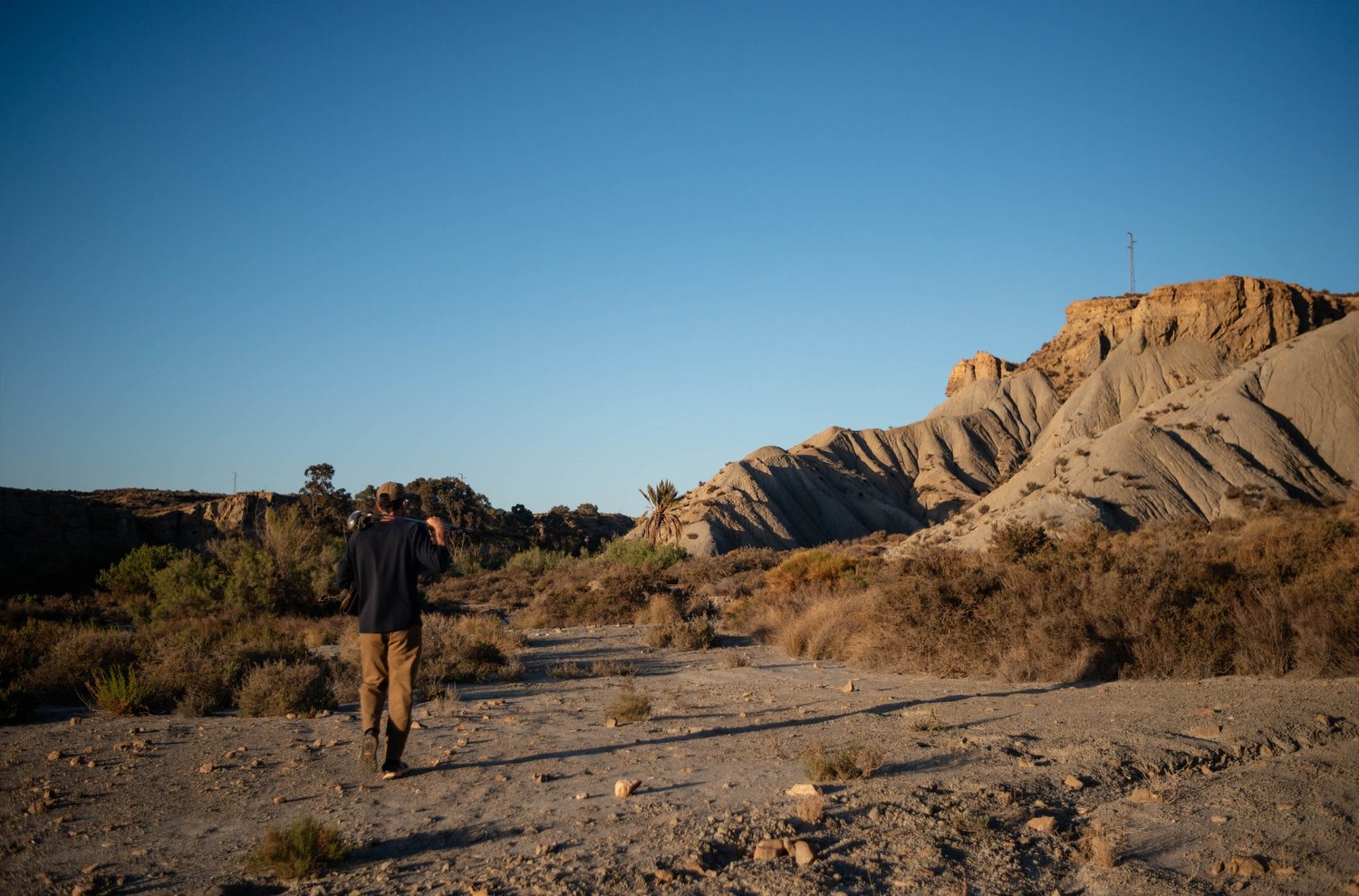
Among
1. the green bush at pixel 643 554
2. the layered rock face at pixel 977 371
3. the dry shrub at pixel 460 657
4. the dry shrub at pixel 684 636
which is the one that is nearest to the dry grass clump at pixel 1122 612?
the dry shrub at pixel 684 636

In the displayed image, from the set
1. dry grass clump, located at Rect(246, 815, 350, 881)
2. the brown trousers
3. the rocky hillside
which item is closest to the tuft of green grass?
the brown trousers

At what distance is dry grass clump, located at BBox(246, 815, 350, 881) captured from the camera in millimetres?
4438

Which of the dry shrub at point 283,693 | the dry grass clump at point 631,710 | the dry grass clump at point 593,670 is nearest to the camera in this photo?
the dry grass clump at point 631,710

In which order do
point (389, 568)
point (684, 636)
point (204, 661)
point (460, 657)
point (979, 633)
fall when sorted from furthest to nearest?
point (684, 636) < point (460, 657) < point (979, 633) < point (204, 661) < point (389, 568)

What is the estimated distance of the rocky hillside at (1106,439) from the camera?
4238 cm

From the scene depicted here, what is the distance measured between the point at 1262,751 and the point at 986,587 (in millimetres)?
5119

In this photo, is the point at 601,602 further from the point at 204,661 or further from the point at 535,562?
the point at 535,562

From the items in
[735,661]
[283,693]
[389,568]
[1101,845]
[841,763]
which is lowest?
[735,661]

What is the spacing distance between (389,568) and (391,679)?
0.87 metres

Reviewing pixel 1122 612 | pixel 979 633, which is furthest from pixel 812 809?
pixel 1122 612

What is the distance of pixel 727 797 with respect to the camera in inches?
231

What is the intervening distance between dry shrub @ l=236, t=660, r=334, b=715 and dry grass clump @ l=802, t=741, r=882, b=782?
5862mm

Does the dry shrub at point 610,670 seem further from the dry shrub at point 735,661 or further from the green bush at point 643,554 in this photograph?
the green bush at point 643,554

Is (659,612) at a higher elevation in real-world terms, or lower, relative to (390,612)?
lower
